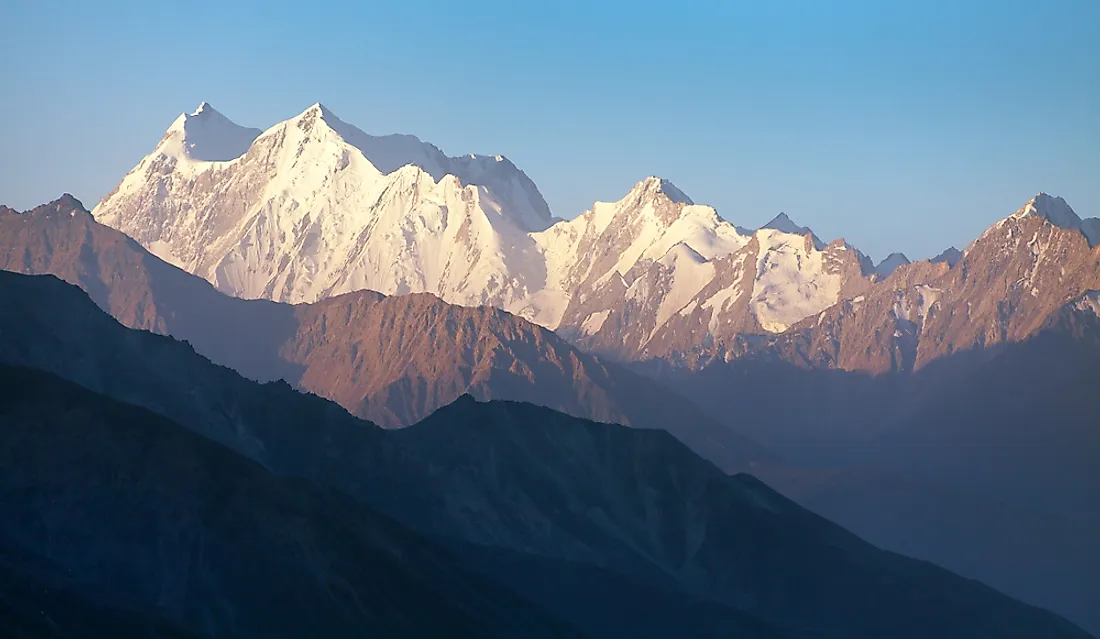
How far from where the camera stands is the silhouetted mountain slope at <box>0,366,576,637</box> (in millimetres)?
155750

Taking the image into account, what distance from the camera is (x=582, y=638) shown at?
18238 centimetres

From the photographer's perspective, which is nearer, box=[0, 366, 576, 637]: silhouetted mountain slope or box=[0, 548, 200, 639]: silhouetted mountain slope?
box=[0, 548, 200, 639]: silhouetted mountain slope

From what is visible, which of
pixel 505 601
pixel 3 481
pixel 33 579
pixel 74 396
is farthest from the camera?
pixel 505 601

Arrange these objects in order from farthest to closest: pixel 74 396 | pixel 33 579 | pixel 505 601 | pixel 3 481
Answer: pixel 505 601 → pixel 74 396 → pixel 3 481 → pixel 33 579

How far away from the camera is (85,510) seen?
158 meters

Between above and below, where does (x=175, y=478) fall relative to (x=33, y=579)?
above

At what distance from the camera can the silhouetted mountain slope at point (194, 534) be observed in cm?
15575

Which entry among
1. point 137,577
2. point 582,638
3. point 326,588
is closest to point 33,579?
point 137,577

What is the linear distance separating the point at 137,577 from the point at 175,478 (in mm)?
11654

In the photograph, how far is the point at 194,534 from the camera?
161875 millimetres

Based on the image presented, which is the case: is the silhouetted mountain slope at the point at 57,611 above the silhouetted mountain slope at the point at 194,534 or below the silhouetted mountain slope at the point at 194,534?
below

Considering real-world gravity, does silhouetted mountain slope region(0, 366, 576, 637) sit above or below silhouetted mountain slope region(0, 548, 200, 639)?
above

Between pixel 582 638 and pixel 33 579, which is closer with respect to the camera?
pixel 33 579

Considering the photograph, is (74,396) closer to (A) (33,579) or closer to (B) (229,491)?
(B) (229,491)
